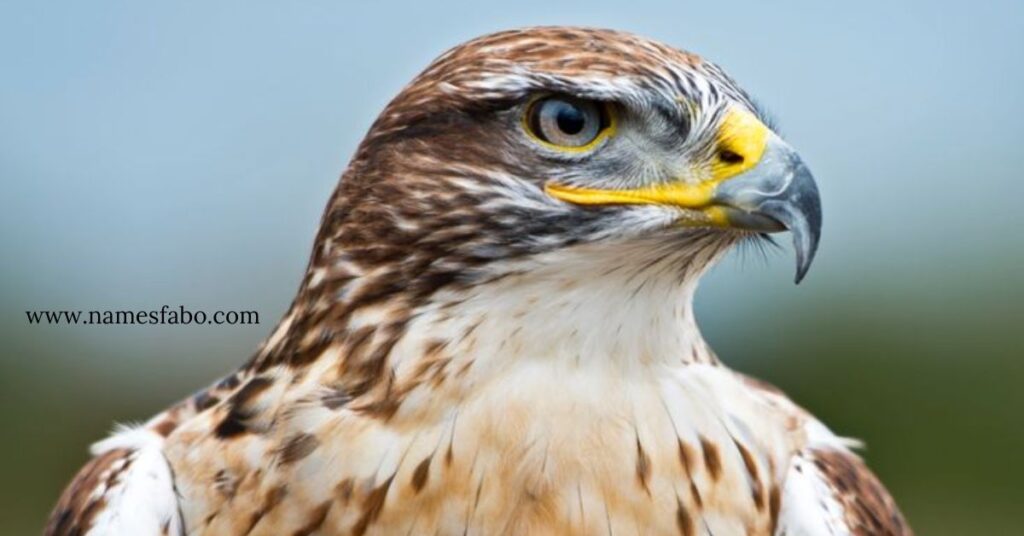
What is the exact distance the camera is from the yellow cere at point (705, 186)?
10.7 feet

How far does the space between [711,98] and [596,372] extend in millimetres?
576

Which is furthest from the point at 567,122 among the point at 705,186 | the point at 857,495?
the point at 857,495

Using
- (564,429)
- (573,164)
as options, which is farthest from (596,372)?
(573,164)

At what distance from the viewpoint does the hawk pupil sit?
11.0 feet

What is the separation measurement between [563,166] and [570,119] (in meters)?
0.09

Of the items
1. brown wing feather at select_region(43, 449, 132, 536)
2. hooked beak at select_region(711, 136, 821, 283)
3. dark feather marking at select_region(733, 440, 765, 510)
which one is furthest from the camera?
brown wing feather at select_region(43, 449, 132, 536)

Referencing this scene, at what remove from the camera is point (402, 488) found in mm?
3365

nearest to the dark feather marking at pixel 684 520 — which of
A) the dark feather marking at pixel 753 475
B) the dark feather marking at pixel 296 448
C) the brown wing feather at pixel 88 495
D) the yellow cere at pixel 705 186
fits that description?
the dark feather marking at pixel 753 475

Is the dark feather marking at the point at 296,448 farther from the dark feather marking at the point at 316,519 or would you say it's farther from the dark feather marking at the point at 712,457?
the dark feather marking at the point at 712,457

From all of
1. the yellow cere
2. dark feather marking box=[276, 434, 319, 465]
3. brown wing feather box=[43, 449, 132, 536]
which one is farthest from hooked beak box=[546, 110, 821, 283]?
brown wing feather box=[43, 449, 132, 536]

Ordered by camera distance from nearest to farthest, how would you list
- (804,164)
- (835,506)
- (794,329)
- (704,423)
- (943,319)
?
(804,164)
(704,423)
(835,506)
(794,329)
(943,319)

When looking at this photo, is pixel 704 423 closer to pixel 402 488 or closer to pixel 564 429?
pixel 564 429

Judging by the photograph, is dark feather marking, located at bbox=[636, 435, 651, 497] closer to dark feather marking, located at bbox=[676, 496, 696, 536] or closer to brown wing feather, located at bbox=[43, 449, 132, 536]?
dark feather marking, located at bbox=[676, 496, 696, 536]

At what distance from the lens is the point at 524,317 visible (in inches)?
132
